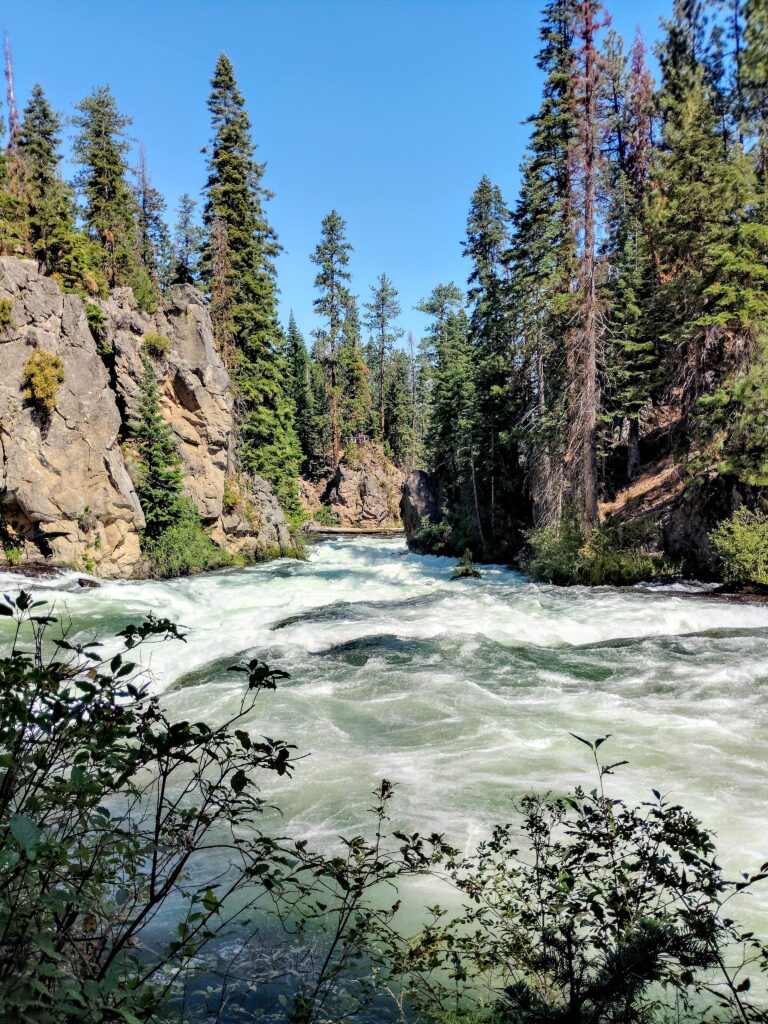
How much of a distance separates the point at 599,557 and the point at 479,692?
37.1 feet

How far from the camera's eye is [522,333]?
25.1 meters

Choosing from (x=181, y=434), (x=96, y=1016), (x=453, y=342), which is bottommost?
(x=96, y=1016)

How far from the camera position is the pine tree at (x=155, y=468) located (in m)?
20.8

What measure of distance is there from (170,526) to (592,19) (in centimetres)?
2081

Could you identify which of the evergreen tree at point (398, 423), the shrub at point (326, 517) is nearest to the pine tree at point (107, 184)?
the shrub at point (326, 517)

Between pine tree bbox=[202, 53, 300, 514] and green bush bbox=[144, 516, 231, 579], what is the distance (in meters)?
7.59

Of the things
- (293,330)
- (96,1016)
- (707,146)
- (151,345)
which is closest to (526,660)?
(96,1016)

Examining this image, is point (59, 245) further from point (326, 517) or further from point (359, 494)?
point (359, 494)

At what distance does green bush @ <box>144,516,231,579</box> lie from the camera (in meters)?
20.4

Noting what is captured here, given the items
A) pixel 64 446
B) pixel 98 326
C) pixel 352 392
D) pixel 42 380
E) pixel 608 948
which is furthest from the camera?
pixel 352 392

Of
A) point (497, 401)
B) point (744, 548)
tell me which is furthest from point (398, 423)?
point (744, 548)

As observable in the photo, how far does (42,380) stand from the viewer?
17656 millimetres

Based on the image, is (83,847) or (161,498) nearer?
(83,847)

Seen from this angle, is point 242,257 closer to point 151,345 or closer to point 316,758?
point 151,345
